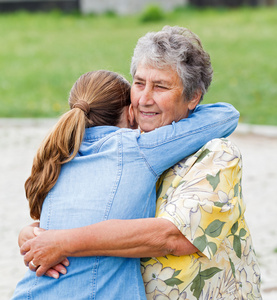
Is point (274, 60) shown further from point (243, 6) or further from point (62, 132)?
point (62, 132)

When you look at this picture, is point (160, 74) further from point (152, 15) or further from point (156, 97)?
point (152, 15)

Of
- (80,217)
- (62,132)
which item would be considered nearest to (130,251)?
(80,217)

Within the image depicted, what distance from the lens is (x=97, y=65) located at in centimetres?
1516

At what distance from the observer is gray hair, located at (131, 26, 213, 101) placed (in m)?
2.37

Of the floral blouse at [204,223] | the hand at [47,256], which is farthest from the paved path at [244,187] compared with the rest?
the hand at [47,256]

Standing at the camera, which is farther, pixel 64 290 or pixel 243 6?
pixel 243 6

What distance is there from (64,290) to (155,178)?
0.51m

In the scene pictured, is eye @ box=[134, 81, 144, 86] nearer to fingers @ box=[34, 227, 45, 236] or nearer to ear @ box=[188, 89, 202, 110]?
ear @ box=[188, 89, 202, 110]

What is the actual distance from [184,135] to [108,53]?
1456cm

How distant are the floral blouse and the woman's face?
0.26 meters

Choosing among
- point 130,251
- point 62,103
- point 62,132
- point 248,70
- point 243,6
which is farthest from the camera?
point 243,6

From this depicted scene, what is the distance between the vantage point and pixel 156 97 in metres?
2.44

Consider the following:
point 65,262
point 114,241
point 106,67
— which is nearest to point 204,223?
point 114,241

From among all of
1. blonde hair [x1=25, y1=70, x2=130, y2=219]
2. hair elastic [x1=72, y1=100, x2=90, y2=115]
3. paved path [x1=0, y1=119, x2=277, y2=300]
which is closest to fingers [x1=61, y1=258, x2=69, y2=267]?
blonde hair [x1=25, y1=70, x2=130, y2=219]
